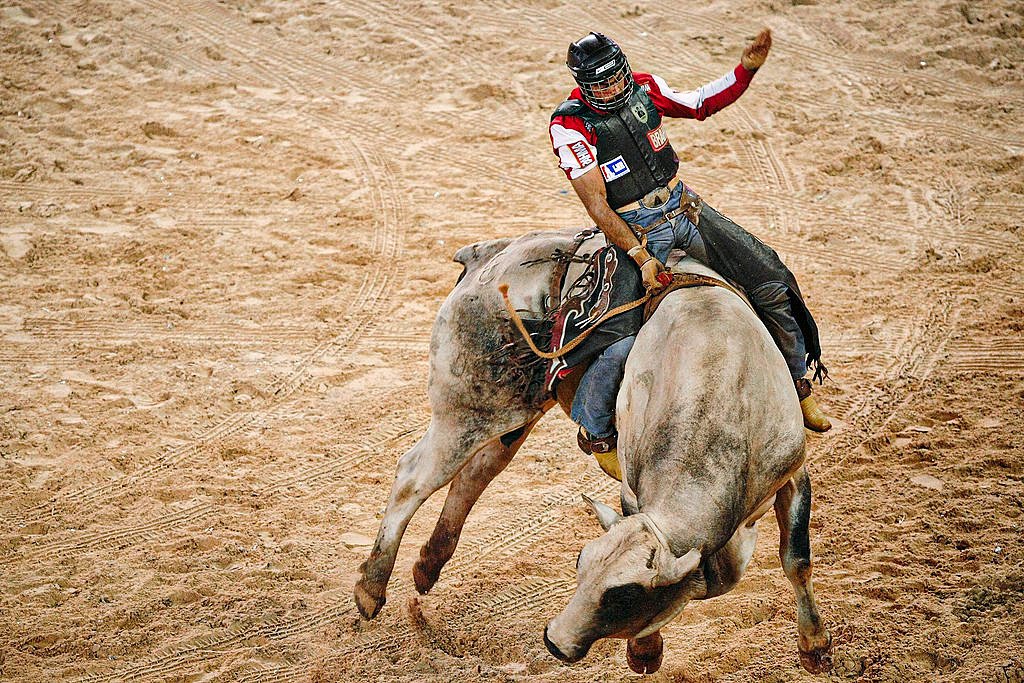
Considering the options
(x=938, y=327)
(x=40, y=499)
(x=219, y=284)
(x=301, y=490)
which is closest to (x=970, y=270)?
(x=938, y=327)

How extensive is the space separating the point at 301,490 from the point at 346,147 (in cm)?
551

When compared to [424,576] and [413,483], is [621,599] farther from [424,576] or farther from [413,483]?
[424,576]

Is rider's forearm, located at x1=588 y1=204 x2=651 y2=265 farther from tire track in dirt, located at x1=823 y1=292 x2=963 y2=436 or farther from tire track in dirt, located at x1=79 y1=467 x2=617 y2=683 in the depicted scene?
tire track in dirt, located at x1=823 y1=292 x2=963 y2=436

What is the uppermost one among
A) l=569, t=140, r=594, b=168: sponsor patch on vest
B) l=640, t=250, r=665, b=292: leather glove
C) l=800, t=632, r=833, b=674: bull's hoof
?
l=569, t=140, r=594, b=168: sponsor patch on vest

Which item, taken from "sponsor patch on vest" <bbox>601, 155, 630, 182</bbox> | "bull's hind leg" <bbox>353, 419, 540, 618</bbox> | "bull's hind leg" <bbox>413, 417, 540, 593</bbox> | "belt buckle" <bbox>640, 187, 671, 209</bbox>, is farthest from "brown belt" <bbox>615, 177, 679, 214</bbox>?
"bull's hind leg" <bbox>413, 417, 540, 593</bbox>

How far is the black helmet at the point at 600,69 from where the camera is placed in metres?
4.96

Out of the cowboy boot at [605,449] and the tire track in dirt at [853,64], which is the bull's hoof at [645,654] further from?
the tire track in dirt at [853,64]

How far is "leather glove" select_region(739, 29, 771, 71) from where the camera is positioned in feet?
16.4

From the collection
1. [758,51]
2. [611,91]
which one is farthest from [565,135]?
[758,51]

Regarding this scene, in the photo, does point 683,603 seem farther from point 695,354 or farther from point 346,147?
point 346,147

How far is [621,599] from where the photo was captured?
152 inches

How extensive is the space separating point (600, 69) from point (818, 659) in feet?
11.3

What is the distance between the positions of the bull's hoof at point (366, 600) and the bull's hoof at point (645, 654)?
1.68 meters

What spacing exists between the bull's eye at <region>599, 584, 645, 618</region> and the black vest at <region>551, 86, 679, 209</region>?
88.0 inches
